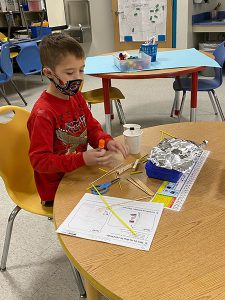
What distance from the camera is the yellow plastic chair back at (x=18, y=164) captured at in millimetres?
1314

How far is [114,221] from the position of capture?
82cm

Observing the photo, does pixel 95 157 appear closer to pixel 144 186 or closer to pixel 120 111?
pixel 144 186

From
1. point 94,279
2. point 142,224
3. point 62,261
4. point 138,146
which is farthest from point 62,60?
point 62,261

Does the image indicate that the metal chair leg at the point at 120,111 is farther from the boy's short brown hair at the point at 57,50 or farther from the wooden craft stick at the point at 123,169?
the wooden craft stick at the point at 123,169

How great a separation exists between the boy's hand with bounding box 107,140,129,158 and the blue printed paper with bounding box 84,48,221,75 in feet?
3.95

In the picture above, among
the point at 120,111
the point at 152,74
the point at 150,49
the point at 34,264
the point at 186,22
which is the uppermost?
the point at 186,22

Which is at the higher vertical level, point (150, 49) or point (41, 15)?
point (41, 15)

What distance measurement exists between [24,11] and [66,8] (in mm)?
735

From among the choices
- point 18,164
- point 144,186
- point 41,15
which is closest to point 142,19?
point 41,15

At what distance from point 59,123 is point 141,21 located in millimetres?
4325

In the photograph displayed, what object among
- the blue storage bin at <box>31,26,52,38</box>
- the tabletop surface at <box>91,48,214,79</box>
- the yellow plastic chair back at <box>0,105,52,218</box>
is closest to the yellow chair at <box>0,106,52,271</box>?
the yellow plastic chair back at <box>0,105,52,218</box>

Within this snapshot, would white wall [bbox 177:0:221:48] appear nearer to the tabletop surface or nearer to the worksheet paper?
the tabletop surface

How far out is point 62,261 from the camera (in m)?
1.63

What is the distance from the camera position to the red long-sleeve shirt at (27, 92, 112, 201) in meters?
1.08
